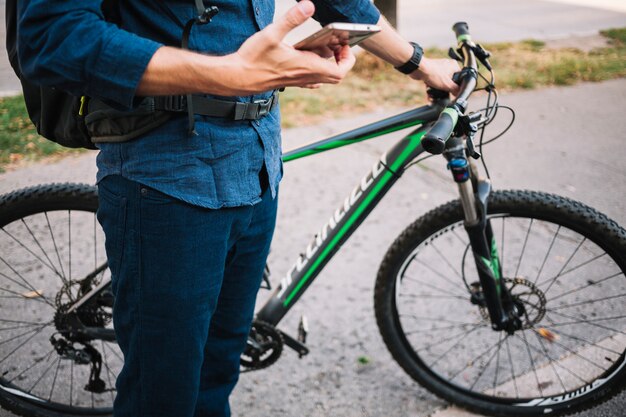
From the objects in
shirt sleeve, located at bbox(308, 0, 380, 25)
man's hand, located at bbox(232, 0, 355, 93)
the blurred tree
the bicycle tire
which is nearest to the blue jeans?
man's hand, located at bbox(232, 0, 355, 93)

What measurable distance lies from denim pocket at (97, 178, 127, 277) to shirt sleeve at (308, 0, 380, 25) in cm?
81

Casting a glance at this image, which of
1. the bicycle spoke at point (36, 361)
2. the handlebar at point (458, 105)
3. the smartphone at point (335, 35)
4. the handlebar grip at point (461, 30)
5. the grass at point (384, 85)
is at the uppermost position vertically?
the handlebar grip at point (461, 30)

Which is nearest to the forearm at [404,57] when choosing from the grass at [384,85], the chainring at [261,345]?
the chainring at [261,345]

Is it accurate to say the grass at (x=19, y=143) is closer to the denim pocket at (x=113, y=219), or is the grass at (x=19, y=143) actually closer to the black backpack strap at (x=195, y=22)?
the denim pocket at (x=113, y=219)

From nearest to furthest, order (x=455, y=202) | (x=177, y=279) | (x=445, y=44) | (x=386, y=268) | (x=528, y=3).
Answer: (x=177, y=279) → (x=455, y=202) → (x=386, y=268) → (x=445, y=44) → (x=528, y=3)

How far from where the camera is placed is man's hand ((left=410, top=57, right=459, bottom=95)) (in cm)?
178

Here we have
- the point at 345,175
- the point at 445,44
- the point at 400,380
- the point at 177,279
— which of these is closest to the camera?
the point at 177,279

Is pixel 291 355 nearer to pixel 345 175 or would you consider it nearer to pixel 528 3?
pixel 345 175

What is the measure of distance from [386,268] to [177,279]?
1041 mm

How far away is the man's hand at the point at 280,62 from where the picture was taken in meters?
1.02

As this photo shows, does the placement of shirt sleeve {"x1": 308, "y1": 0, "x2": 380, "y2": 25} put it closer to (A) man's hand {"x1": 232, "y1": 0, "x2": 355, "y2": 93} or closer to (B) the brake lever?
(B) the brake lever

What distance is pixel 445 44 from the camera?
24.9 feet

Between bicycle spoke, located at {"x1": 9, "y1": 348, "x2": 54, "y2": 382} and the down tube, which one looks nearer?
the down tube

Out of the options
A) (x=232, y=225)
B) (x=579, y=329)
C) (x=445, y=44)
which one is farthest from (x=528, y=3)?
(x=232, y=225)
